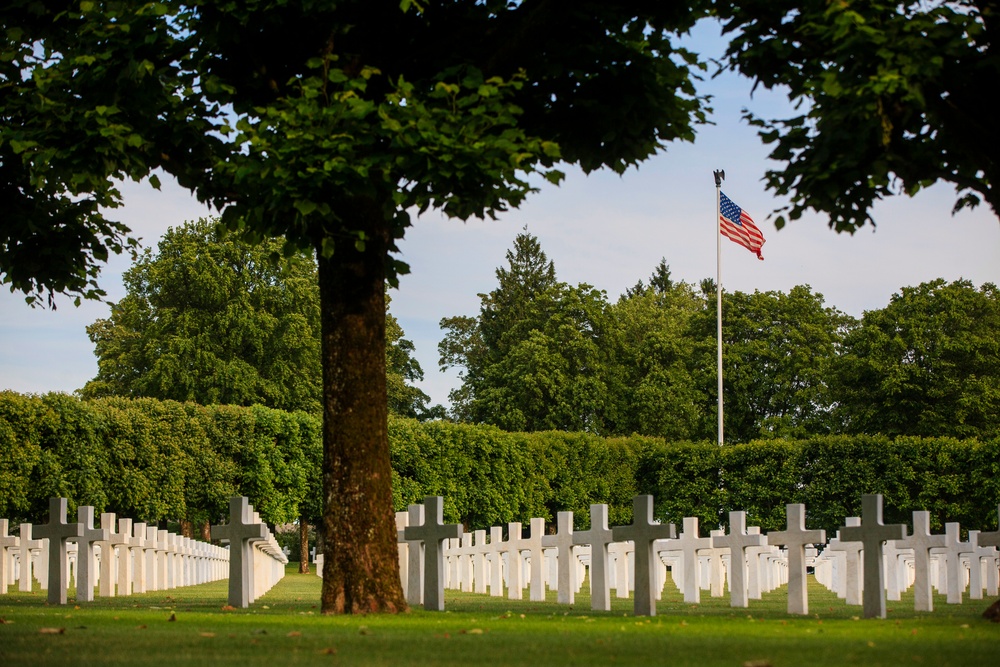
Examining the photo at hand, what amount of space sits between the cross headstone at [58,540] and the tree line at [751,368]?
44402mm

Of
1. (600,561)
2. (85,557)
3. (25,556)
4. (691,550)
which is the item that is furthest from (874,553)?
(25,556)

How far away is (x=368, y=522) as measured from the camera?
12.6m

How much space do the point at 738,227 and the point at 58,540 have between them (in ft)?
115

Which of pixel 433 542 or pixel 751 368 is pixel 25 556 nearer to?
pixel 433 542

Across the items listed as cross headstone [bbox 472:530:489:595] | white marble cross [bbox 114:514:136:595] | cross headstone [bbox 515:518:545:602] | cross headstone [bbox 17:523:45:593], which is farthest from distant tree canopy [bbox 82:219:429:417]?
cross headstone [bbox 515:518:545:602]

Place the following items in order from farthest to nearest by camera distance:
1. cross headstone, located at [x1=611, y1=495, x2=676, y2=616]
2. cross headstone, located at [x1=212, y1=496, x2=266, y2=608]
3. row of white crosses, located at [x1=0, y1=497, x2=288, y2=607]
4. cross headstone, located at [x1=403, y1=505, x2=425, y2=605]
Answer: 1. cross headstone, located at [x1=403, y1=505, x2=425, y2=605]
2. row of white crosses, located at [x1=0, y1=497, x2=288, y2=607]
3. cross headstone, located at [x1=212, y1=496, x2=266, y2=608]
4. cross headstone, located at [x1=611, y1=495, x2=676, y2=616]

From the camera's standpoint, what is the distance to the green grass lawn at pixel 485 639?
7.68m

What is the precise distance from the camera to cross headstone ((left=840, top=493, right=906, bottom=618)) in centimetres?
1203

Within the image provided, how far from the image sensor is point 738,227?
154 ft

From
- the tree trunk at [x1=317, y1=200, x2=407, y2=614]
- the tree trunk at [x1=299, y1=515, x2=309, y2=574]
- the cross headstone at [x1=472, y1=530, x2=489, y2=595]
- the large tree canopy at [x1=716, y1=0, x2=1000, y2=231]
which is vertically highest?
the large tree canopy at [x1=716, y1=0, x2=1000, y2=231]

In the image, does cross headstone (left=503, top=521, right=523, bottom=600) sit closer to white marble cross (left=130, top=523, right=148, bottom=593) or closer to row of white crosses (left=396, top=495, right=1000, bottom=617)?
row of white crosses (left=396, top=495, right=1000, bottom=617)

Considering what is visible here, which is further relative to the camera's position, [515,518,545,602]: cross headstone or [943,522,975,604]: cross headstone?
[515,518,545,602]: cross headstone

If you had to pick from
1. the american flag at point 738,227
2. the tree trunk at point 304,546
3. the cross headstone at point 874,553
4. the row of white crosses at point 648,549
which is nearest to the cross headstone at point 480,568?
the row of white crosses at point 648,549

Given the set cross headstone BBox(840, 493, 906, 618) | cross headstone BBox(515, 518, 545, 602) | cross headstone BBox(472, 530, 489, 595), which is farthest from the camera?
cross headstone BBox(472, 530, 489, 595)
